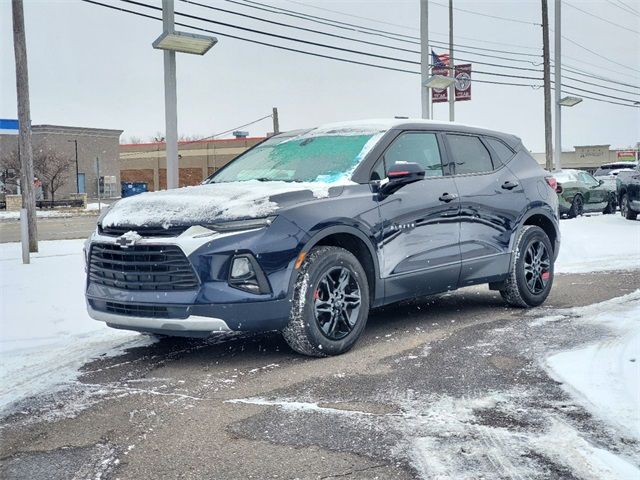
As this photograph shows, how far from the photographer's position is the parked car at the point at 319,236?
193 inches

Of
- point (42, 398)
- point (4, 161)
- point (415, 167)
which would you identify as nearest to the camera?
point (42, 398)

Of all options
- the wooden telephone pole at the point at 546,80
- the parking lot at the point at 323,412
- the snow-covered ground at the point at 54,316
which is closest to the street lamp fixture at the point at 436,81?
the snow-covered ground at the point at 54,316

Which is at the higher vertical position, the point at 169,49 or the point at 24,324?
the point at 169,49

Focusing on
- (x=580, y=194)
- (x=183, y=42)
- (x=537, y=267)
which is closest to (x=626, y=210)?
(x=580, y=194)

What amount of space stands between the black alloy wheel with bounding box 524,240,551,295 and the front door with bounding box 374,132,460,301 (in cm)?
119

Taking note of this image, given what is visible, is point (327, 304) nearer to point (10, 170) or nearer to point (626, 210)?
point (626, 210)

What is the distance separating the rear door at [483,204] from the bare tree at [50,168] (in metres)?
52.4

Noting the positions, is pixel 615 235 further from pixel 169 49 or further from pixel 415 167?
pixel 415 167

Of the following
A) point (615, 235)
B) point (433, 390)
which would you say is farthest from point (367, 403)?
point (615, 235)

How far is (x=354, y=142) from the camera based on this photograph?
605 centimetres

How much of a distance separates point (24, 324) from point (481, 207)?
13.9 ft

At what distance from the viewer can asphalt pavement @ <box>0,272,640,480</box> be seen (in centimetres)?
332

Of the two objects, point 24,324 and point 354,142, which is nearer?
point 354,142

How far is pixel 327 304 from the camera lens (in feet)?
17.2
